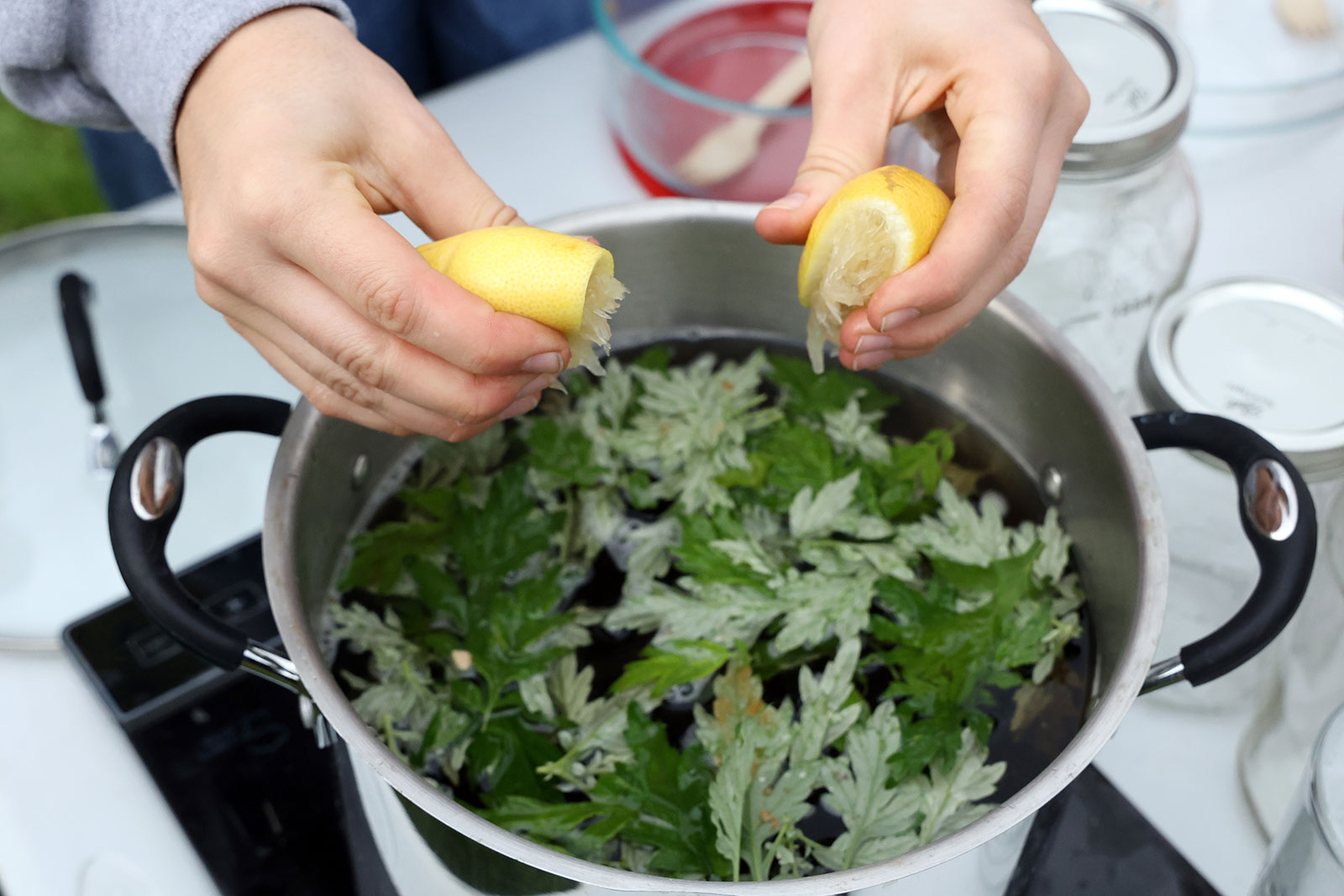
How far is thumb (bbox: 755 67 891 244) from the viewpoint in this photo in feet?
2.61

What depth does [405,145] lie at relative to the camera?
763mm

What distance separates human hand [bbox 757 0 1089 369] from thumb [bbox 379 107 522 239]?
213mm

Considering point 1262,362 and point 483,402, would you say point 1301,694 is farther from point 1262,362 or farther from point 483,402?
point 483,402

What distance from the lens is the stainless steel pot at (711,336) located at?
600 mm

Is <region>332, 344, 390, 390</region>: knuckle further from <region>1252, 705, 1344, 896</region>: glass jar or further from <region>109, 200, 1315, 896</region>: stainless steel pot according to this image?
<region>1252, 705, 1344, 896</region>: glass jar

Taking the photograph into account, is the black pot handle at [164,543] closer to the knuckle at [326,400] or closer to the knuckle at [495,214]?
the knuckle at [326,400]

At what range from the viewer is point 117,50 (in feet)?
2.74

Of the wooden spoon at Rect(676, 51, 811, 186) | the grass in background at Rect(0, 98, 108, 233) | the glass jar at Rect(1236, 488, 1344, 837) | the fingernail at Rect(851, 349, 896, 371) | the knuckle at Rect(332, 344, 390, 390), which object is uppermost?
the knuckle at Rect(332, 344, 390, 390)

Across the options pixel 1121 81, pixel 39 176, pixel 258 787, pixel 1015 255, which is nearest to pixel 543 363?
pixel 1015 255

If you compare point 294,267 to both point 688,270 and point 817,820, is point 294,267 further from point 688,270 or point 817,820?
point 817,820

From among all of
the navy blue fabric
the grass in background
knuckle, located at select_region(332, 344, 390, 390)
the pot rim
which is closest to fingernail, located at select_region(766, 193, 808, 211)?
the pot rim

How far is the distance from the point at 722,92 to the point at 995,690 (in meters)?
0.97

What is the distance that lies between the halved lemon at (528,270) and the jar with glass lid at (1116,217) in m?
0.53

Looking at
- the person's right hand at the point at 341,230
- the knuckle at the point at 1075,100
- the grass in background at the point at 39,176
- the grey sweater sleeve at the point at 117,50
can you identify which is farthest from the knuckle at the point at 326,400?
the grass in background at the point at 39,176
